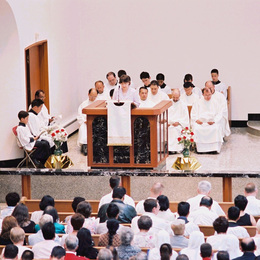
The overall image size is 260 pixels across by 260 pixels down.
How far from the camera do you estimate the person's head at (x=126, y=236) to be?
7512 millimetres

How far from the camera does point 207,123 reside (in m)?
15.4

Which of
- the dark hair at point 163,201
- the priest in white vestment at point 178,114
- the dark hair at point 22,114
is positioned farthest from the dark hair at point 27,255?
the priest in white vestment at point 178,114

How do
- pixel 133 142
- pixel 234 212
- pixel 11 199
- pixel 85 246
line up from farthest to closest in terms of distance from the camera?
1. pixel 133 142
2. pixel 11 199
3. pixel 234 212
4. pixel 85 246

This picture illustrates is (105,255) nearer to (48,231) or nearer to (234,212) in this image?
(48,231)

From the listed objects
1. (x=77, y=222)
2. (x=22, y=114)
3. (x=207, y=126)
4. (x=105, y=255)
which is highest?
(x=22, y=114)

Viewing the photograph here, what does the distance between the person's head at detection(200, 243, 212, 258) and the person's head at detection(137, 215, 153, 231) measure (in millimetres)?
1073

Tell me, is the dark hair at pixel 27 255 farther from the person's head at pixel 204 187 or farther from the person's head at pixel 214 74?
the person's head at pixel 214 74

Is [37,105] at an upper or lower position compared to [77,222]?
upper

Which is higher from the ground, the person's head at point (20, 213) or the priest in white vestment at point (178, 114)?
the priest in white vestment at point (178, 114)

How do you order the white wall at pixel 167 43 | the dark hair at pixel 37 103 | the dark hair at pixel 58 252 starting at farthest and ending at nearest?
the white wall at pixel 167 43
the dark hair at pixel 37 103
the dark hair at pixel 58 252

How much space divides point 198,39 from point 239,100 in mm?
1758

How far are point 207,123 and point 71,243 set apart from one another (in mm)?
8394

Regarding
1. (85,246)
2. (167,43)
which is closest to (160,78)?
(167,43)

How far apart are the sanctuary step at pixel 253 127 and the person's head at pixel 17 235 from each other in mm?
9838
